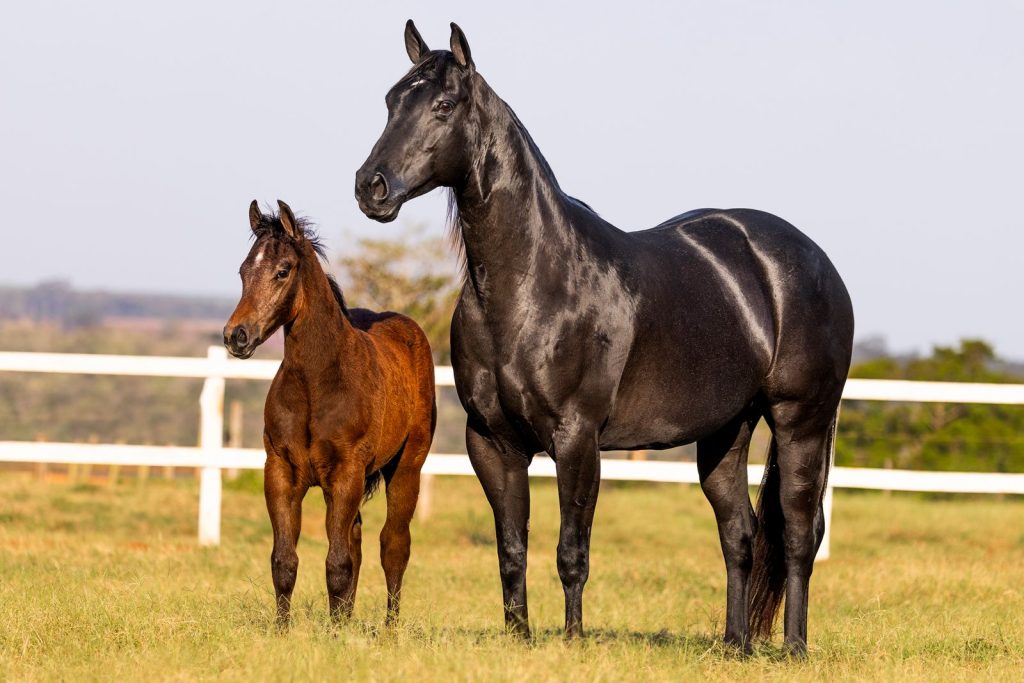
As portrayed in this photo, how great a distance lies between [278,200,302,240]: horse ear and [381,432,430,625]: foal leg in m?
1.45

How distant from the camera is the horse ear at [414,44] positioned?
4.70 m

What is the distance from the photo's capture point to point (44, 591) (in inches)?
235

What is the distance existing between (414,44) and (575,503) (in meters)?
1.91

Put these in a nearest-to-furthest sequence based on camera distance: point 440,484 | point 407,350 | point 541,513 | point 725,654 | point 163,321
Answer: point 725,654, point 407,350, point 541,513, point 440,484, point 163,321

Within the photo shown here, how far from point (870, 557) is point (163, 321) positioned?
205 ft

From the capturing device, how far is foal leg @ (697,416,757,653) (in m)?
5.62

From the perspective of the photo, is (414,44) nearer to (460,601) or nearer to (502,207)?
(502,207)

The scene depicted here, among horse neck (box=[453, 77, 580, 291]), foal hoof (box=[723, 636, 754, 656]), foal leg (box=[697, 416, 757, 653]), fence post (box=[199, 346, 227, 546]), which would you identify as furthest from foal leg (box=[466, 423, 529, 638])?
fence post (box=[199, 346, 227, 546])

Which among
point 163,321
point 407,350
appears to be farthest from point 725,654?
point 163,321

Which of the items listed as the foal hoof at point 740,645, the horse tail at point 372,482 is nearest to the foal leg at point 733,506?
the foal hoof at point 740,645

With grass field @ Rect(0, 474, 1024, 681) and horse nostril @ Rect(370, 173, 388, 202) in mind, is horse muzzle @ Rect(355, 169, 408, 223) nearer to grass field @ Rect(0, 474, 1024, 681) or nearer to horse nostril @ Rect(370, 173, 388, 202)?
horse nostril @ Rect(370, 173, 388, 202)

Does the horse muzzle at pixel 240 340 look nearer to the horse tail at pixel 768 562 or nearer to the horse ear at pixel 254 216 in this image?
the horse ear at pixel 254 216

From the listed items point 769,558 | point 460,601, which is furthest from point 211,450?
point 769,558

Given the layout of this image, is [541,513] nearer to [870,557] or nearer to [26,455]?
[870,557]
